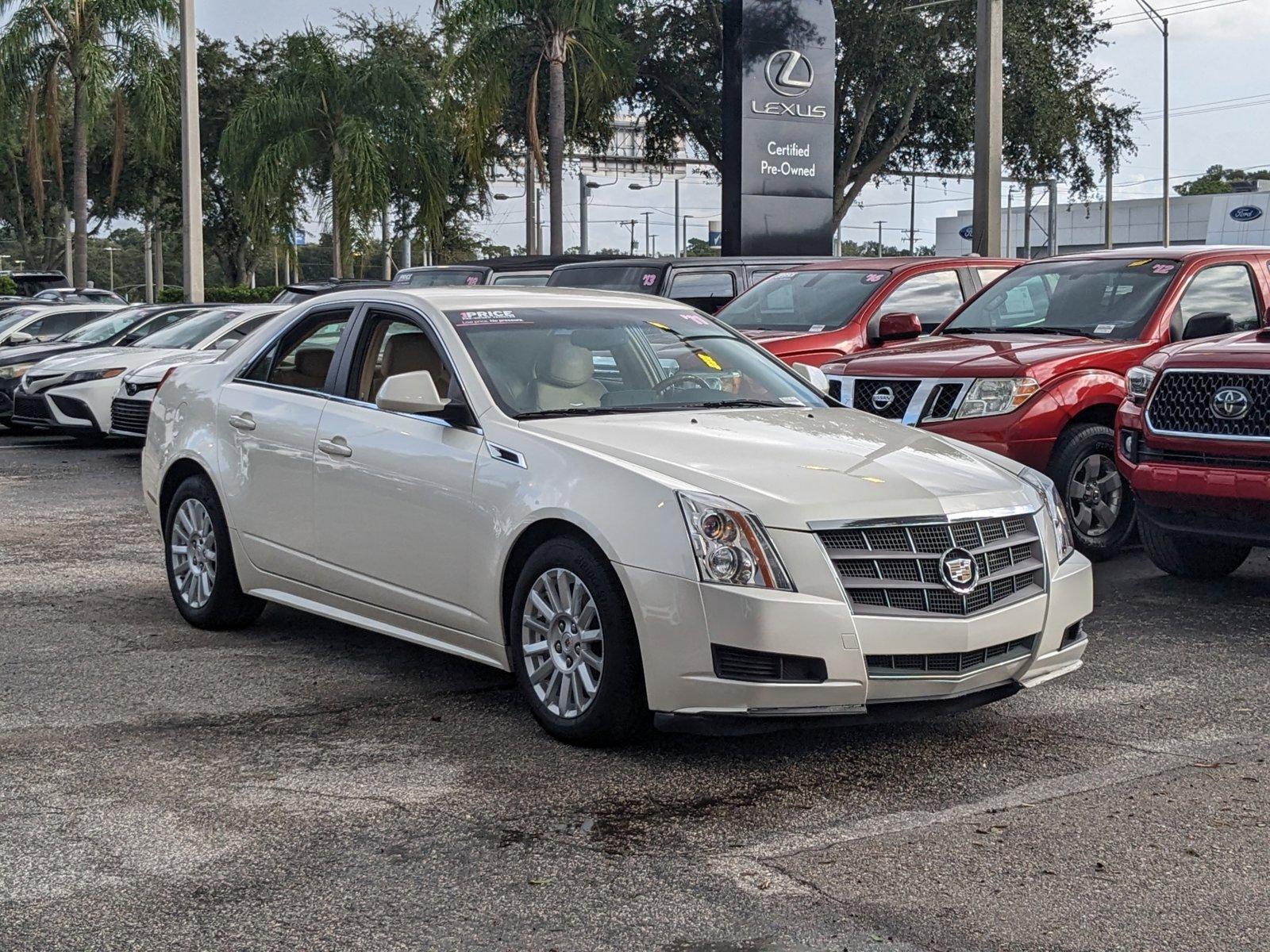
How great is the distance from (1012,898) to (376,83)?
3084cm

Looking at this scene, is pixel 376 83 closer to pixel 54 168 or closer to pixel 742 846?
pixel 54 168

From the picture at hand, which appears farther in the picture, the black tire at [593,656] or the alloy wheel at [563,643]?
the alloy wheel at [563,643]

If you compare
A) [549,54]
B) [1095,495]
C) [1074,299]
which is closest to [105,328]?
[549,54]

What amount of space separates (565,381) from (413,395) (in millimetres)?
618

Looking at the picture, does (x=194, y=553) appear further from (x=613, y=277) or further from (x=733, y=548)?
(x=613, y=277)

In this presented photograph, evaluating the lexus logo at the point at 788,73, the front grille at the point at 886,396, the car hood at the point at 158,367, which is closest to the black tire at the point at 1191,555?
the front grille at the point at 886,396

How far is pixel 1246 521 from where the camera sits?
7.52 metres

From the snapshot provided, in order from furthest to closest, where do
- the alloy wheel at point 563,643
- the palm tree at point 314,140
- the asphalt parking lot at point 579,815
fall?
the palm tree at point 314,140
the alloy wheel at point 563,643
the asphalt parking lot at point 579,815

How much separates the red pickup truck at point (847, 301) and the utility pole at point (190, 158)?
14209mm

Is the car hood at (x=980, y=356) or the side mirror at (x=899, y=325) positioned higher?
the side mirror at (x=899, y=325)

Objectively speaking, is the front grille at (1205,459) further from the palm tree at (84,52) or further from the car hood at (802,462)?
the palm tree at (84,52)

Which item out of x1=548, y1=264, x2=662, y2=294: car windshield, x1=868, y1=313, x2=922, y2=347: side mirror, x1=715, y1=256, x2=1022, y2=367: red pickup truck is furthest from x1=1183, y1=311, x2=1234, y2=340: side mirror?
x1=548, y1=264, x2=662, y2=294: car windshield

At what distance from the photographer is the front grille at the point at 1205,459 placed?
7488mm

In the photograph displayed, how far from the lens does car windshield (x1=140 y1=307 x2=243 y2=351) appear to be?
16750mm
